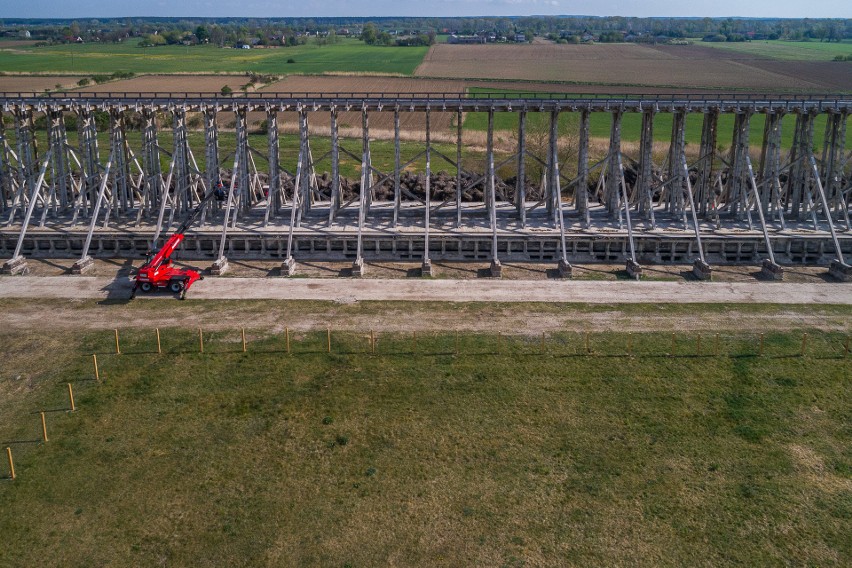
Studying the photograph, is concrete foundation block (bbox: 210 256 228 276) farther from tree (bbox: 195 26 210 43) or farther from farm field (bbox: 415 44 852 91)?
tree (bbox: 195 26 210 43)

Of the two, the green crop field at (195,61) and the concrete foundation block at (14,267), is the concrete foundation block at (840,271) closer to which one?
the concrete foundation block at (14,267)

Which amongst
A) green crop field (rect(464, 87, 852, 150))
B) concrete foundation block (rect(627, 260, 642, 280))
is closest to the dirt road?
concrete foundation block (rect(627, 260, 642, 280))

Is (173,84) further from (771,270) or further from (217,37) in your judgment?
(217,37)

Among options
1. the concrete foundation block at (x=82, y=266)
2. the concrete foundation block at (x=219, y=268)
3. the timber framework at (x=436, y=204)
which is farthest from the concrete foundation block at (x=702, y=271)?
the concrete foundation block at (x=82, y=266)

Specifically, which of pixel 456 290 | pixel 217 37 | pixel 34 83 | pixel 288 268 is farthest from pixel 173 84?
pixel 217 37

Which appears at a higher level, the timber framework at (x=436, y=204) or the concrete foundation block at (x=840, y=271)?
the timber framework at (x=436, y=204)
